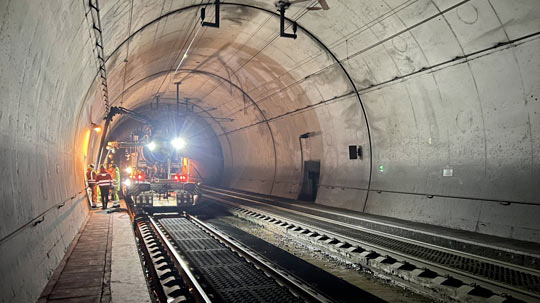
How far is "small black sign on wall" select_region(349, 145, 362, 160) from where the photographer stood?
41.4ft

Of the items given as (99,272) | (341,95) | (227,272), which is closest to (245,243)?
(227,272)

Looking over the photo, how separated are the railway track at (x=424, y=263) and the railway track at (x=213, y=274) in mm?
1795

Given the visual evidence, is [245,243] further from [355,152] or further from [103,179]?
[103,179]

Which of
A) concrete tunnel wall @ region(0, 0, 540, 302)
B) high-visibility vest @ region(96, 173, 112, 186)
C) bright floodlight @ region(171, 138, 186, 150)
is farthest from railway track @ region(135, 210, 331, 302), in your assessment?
bright floodlight @ region(171, 138, 186, 150)

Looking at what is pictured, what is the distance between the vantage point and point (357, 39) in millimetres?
10133

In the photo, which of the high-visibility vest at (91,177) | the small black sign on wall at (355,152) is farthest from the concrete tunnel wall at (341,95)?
the high-visibility vest at (91,177)

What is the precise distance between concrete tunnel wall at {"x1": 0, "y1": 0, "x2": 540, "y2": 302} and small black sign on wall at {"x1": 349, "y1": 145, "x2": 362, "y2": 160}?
17cm

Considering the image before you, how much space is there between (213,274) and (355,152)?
7154 mm

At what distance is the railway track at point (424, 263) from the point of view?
18.2 feet

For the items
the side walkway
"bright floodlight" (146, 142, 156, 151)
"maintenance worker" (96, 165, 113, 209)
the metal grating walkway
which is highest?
"bright floodlight" (146, 142, 156, 151)

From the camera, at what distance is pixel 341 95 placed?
12477mm

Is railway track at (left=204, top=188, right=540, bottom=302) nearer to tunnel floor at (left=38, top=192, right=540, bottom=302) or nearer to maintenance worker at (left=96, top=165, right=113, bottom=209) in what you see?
tunnel floor at (left=38, top=192, right=540, bottom=302)

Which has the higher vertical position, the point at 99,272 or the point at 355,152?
the point at 355,152

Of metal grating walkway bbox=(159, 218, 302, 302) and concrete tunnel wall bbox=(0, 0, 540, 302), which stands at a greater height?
concrete tunnel wall bbox=(0, 0, 540, 302)
